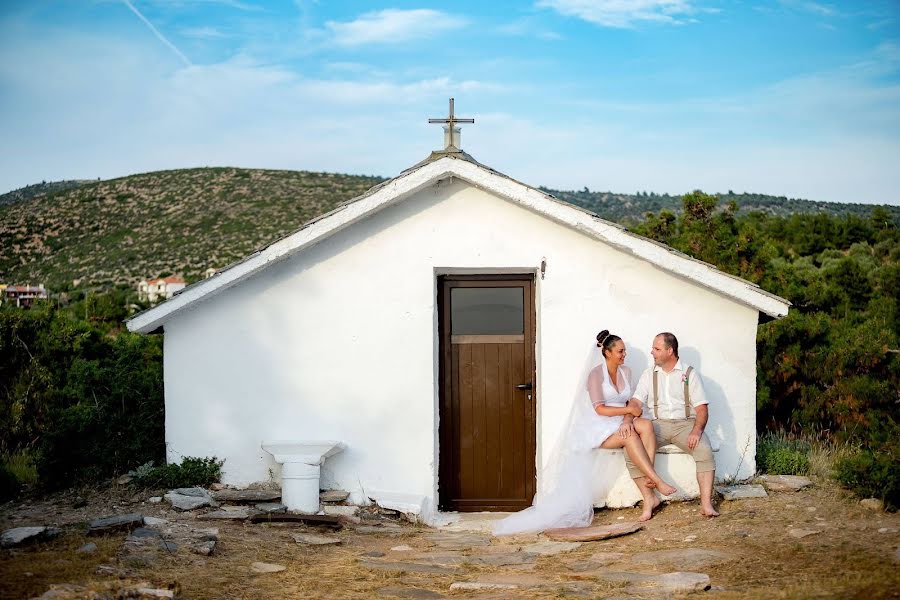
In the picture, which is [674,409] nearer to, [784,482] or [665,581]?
[784,482]

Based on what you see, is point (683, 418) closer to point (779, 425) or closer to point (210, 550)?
point (210, 550)

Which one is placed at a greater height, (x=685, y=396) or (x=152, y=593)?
(x=685, y=396)

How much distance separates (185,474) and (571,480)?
380 centimetres

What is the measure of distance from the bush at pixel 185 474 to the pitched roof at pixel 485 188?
58.0 inches

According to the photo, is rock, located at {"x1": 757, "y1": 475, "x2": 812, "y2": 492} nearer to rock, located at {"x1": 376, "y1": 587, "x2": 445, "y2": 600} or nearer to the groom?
the groom

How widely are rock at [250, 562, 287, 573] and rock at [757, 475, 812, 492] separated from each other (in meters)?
4.92

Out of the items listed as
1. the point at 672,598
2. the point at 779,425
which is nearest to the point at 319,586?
the point at 672,598

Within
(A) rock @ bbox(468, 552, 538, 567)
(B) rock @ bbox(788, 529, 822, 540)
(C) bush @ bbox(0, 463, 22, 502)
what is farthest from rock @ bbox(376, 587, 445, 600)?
(C) bush @ bbox(0, 463, 22, 502)

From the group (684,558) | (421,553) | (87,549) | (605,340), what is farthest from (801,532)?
(87,549)

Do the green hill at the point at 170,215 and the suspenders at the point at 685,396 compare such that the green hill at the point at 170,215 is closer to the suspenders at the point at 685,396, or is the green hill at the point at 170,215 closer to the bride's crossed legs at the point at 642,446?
the suspenders at the point at 685,396

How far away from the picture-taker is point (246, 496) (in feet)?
27.3

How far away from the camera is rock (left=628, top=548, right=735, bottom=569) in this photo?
20.7ft

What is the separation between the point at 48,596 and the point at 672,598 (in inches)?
153

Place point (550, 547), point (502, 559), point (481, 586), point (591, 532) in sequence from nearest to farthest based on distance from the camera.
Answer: point (481, 586), point (502, 559), point (550, 547), point (591, 532)
